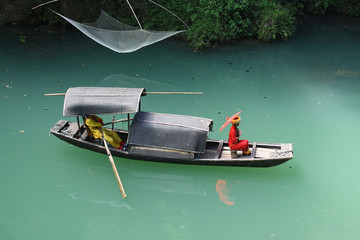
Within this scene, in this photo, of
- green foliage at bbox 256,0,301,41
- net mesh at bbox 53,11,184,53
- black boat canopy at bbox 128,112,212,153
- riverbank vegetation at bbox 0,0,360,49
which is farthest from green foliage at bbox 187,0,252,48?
black boat canopy at bbox 128,112,212,153

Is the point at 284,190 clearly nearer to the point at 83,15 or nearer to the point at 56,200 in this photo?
the point at 56,200

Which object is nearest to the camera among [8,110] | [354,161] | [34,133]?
[354,161]

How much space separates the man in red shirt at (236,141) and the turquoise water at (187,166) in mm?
397

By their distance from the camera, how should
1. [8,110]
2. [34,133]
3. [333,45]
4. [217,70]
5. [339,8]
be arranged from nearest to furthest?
[34,133] < [8,110] < [217,70] < [333,45] < [339,8]

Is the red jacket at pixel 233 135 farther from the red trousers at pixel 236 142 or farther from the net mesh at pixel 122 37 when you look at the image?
the net mesh at pixel 122 37

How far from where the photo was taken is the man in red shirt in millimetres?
5566

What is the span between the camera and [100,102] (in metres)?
5.59

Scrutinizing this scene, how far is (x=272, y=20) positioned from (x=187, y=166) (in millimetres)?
5338

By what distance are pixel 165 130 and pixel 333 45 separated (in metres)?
6.26

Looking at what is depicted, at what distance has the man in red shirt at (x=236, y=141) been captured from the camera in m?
5.57

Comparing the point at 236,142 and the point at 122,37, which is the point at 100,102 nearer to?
the point at 236,142

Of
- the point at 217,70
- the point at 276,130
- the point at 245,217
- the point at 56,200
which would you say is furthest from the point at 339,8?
the point at 56,200

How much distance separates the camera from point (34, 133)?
6.73 metres

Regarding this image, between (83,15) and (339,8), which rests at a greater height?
(339,8)
